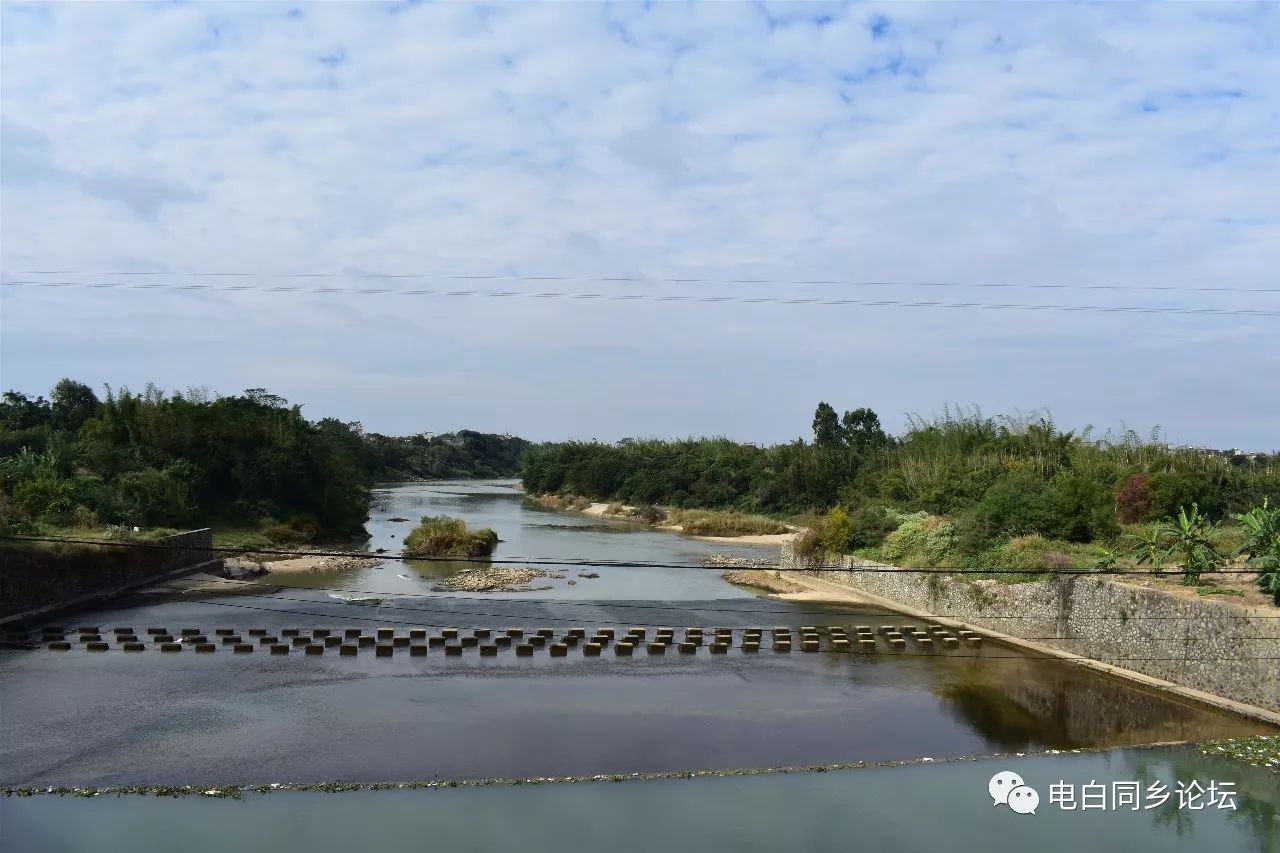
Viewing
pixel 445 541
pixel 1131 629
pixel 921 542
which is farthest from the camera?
pixel 445 541

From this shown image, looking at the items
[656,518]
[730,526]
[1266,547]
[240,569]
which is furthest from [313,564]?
[656,518]

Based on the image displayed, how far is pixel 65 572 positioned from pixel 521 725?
15.4 metres

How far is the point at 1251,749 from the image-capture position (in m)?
12.7

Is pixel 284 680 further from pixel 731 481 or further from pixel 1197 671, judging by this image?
pixel 731 481

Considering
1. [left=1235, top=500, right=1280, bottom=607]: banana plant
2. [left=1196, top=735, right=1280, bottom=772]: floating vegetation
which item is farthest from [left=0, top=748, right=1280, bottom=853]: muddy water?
[left=1235, top=500, right=1280, bottom=607]: banana plant

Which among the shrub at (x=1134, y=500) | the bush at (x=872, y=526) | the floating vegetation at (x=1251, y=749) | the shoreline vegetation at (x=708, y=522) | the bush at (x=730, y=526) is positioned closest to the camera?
the floating vegetation at (x=1251, y=749)

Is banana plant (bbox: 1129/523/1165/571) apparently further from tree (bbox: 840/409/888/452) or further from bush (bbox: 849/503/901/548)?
tree (bbox: 840/409/888/452)

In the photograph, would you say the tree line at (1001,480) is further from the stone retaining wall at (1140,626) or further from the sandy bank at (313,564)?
the sandy bank at (313,564)

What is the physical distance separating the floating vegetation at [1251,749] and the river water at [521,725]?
1.60 feet

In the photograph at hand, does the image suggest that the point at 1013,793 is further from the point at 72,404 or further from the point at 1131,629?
the point at 72,404

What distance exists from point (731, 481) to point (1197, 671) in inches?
1995

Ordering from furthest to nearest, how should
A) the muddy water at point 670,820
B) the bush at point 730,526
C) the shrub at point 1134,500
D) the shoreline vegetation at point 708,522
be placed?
the bush at point 730,526 < the shoreline vegetation at point 708,522 < the shrub at point 1134,500 < the muddy water at point 670,820

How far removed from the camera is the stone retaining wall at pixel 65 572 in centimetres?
2161

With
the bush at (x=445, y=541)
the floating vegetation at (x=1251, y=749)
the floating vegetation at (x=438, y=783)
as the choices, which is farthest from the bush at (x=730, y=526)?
the floating vegetation at (x=438, y=783)
